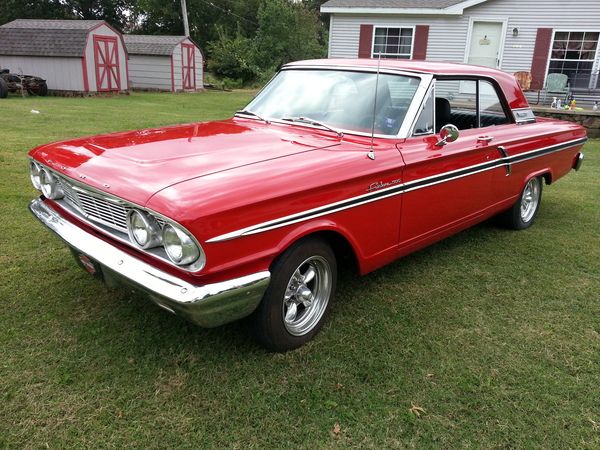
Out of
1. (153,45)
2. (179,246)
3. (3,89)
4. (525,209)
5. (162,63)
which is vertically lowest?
(525,209)

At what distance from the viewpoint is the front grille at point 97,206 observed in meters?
2.50

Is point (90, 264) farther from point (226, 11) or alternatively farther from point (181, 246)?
point (226, 11)

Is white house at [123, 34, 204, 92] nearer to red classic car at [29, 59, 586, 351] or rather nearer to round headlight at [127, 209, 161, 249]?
red classic car at [29, 59, 586, 351]

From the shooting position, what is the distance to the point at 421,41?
15.9 meters

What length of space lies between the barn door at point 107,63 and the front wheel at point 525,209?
19090mm

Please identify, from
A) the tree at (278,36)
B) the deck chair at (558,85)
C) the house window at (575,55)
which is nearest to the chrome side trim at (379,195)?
the deck chair at (558,85)

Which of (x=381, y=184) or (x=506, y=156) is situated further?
(x=506, y=156)

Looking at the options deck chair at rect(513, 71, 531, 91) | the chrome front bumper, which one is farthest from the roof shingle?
the chrome front bumper

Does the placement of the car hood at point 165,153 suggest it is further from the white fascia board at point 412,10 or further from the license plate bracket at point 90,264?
the white fascia board at point 412,10

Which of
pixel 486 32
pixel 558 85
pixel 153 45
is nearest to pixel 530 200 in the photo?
pixel 558 85

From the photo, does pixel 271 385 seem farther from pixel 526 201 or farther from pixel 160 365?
pixel 526 201

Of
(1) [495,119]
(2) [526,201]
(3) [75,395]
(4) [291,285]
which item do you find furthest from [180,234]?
(2) [526,201]

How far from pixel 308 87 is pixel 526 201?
276 cm

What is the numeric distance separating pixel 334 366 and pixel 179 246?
1136 mm
